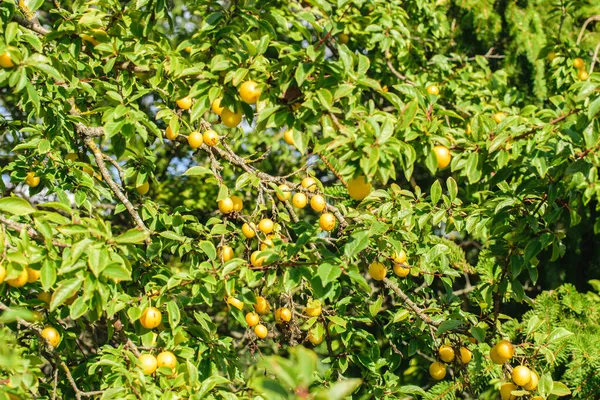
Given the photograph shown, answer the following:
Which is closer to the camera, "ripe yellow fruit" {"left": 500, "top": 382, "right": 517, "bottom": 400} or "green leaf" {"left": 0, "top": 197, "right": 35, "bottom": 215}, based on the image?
"green leaf" {"left": 0, "top": 197, "right": 35, "bottom": 215}

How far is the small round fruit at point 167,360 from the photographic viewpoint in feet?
5.72

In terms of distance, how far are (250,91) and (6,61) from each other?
A: 0.68m

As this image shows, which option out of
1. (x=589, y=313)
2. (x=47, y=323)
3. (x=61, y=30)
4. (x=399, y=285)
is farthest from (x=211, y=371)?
(x=589, y=313)

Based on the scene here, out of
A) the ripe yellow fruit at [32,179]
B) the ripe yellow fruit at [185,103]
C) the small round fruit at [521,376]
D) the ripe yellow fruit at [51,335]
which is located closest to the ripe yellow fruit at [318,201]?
the ripe yellow fruit at [185,103]

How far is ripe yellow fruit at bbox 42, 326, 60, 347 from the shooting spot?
1778mm

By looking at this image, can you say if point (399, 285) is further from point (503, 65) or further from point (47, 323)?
point (503, 65)

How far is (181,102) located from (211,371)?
0.98 meters

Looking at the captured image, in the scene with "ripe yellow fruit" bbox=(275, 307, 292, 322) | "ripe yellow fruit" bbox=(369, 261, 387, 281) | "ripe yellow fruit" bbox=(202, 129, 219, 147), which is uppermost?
"ripe yellow fruit" bbox=(202, 129, 219, 147)

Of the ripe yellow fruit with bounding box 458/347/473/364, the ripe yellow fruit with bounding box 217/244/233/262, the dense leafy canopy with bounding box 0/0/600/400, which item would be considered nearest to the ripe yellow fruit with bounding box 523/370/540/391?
the dense leafy canopy with bounding box 0/0/600/400

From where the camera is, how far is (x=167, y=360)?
5.74 ft

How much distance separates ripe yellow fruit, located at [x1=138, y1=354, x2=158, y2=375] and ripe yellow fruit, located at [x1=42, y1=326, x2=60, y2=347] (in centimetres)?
30

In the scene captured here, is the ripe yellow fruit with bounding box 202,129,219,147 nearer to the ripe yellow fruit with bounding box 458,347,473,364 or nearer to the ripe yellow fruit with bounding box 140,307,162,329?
the ripe yellow fruit with bounding box 140,307,162,329

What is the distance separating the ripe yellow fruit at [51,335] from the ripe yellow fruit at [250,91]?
0.97 meters

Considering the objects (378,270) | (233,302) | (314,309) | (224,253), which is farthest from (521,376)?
(224,253)
